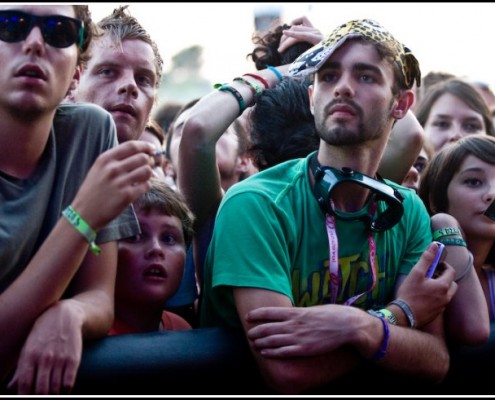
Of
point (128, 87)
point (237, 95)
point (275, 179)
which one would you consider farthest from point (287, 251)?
point (128, 87)

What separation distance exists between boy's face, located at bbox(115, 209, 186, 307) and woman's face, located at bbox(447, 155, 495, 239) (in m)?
1.32

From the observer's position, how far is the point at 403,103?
338cm

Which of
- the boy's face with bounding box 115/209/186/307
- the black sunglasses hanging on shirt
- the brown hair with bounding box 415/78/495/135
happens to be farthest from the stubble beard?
the brown hair with bounding box 415/78/495/135

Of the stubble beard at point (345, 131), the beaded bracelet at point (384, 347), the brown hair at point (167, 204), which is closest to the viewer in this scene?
the beaded bracelet at point (384, 347)

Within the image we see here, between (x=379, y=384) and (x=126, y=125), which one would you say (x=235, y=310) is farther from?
(x=126, y=125)

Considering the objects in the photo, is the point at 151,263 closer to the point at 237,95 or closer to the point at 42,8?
the point at 237,95

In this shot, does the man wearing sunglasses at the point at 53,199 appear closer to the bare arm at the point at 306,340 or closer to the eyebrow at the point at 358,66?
the bare arm at the point at 306,340

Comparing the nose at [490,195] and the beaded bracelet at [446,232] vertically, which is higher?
the nose at [490,195]

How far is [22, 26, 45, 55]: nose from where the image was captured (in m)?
2.56

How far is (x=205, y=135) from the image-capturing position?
336 cm

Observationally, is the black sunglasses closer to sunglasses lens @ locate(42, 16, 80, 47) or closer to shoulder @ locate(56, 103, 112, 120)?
sunglasses lens @ locate(42, 16, 80, 47)

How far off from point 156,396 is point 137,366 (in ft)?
0.37

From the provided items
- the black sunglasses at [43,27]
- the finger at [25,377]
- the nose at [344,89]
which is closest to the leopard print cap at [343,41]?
the nose at [344,89]

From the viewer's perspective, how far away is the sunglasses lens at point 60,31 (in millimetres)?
2600
